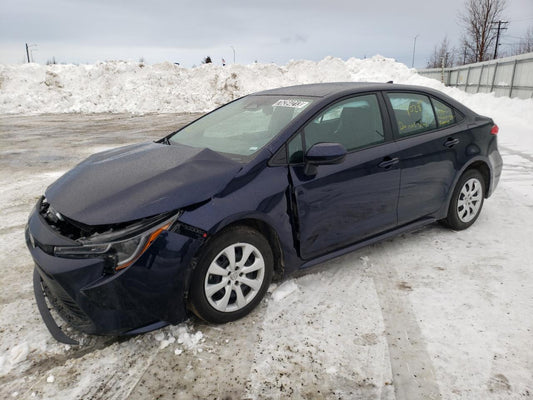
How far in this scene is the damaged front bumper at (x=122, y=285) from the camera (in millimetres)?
2346

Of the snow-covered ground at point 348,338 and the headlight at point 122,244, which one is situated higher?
the headlight at point 122,244

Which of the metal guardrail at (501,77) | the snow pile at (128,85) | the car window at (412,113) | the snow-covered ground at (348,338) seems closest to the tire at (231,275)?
the snow-covered ground at (348,338)

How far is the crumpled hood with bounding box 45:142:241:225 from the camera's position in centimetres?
248

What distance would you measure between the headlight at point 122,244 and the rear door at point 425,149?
2.25m

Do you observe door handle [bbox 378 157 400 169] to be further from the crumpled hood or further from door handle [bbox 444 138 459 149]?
the crumpled hood

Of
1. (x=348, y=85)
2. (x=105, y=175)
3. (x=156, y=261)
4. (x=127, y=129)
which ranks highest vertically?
(x=348, y=85)

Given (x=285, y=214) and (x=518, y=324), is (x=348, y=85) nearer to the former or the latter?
(x=285, y=214)

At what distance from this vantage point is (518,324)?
2.81 meters

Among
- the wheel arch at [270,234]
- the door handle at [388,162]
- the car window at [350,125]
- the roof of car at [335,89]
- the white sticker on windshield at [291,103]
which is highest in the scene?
the roof of car at [335,89]

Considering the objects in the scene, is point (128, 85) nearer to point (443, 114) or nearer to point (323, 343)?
point (443, 114)

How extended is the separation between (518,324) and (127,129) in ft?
45.4

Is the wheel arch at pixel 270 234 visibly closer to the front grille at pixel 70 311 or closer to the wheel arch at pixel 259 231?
the wheel arch at pixel 259 231

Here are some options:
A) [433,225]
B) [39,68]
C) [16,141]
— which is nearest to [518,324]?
[433,225]

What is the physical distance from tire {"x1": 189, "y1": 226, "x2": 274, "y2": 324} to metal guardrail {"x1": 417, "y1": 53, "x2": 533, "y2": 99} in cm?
1906
